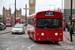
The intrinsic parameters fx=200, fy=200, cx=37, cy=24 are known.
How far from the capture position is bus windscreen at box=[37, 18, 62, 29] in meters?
15.8

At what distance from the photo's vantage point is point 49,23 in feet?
52.0

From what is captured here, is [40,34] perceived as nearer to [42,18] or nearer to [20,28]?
[42,18]

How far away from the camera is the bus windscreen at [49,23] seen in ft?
51.9

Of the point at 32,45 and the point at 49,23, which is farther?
the point at 49,23

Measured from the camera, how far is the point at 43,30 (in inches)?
623

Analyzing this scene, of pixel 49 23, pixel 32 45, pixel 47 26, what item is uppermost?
pixel 49 23

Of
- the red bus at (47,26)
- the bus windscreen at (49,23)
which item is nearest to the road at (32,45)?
the red bus at (47,26)

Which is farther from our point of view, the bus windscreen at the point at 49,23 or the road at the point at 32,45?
the bus windscreen at the point at 49,23

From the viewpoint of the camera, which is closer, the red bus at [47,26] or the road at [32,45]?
the road at [32,45]

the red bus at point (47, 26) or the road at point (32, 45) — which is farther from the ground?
the red bus at point (47, 26)

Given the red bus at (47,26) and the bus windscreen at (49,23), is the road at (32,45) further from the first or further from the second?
the bus windscreen at (49,23)

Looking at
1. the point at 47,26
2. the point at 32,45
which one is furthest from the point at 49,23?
the point at 32,45

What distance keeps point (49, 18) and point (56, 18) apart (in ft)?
1.85

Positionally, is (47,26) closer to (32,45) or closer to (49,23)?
(49,23)
